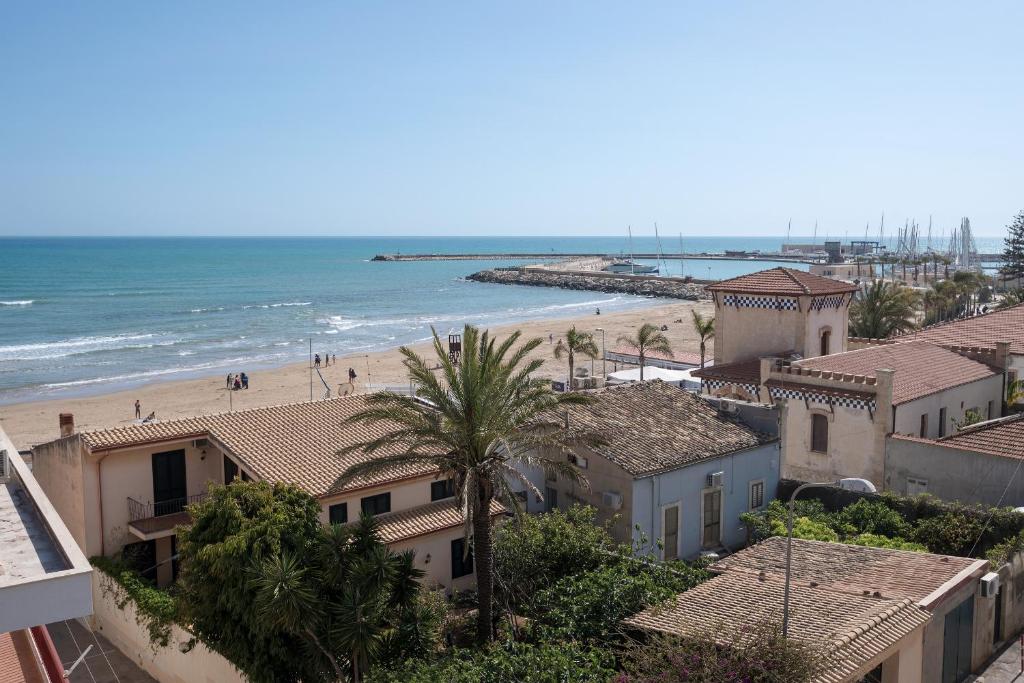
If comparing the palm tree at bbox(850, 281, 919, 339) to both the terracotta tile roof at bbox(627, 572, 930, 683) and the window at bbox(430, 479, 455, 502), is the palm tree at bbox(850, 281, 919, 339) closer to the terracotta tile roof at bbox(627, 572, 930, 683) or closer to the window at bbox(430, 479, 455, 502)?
the window at bbox(430, 479, 455, 502)

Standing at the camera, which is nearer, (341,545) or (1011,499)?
(341,545)

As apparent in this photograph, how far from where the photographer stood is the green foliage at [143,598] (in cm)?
1666

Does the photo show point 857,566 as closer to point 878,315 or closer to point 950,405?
point 950,405

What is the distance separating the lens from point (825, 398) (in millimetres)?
25156

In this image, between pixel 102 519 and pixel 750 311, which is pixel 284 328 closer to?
pixel 750 311

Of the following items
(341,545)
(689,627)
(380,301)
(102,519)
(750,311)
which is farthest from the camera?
(380,301)

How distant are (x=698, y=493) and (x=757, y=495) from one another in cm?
254

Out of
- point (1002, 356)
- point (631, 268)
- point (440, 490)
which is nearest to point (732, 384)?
point (1002, 356)

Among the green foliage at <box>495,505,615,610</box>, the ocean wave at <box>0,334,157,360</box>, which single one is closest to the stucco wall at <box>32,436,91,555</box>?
the green foliage at <box>495,505,615,610</box>

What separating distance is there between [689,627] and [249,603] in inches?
258

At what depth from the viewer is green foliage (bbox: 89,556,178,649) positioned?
16.7 metres

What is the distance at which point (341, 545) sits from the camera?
543 inches

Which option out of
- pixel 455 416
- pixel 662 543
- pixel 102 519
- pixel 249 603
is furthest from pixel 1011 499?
pixel 102 519

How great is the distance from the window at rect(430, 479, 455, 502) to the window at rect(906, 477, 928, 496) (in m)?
11.6
